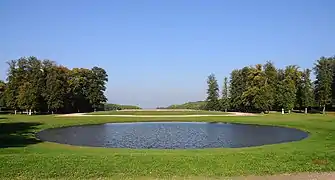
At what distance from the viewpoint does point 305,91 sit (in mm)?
83188

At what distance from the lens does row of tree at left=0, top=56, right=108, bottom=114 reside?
72688mm

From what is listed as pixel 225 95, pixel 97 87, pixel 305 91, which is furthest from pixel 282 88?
pixel 97 87

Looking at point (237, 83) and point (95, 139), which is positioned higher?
point (237, 83)

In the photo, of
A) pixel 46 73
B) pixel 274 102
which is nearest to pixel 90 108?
pixel 46 73

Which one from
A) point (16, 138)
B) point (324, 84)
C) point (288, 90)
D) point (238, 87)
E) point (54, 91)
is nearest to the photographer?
point (16, 138)

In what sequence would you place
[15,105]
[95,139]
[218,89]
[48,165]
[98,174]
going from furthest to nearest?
[218,89]
[15,105]
[95,139]
[48,165]
[98,174]

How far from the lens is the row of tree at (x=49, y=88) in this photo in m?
72.7

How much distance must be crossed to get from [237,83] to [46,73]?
45.8 metres

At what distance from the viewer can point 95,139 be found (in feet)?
100

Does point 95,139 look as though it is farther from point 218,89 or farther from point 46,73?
point 218,89

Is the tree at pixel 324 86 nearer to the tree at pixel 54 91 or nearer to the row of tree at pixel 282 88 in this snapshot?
the row of tree at pixel 282 88

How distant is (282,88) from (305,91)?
7698 mm

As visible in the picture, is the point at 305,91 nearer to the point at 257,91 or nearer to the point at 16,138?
the point at 257,91

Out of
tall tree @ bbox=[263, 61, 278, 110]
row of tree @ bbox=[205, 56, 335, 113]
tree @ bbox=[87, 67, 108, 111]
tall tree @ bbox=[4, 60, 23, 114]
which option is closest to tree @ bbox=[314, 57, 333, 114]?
row of tree @ bbox=[205, 56, 335, 113]
